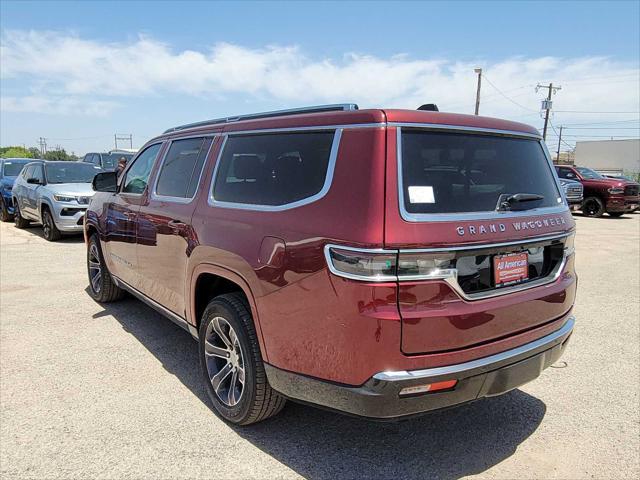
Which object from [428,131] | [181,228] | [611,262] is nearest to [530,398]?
[428,131]

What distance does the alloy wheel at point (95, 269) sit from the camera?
5516 mm

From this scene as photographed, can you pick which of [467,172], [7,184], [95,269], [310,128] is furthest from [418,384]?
[7,184]

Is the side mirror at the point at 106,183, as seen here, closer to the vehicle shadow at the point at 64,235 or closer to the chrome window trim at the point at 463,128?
the chrome window trim at the point at 463,128

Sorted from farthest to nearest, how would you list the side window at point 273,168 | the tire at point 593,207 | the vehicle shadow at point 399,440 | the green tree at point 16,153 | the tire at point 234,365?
the green tree at point 16,153 → the tire at point 593,207 → the tire at point 234,365 → the vehicle shadow at point 399,440 → the side window at point 273,168

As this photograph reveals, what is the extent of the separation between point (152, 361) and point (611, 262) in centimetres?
827

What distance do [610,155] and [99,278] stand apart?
70.6 metres

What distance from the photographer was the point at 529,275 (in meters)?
2.65

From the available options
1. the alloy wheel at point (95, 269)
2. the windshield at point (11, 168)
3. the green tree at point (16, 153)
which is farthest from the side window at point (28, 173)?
the green tree at point (16, 153)

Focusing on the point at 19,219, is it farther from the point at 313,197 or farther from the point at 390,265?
the point at 390,265

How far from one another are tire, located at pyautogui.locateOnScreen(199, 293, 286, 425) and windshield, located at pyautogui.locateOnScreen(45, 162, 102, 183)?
9.23m

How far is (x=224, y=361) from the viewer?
3.25 metres

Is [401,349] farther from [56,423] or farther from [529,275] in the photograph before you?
[56,423]

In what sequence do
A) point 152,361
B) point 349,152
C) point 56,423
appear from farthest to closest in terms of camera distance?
point 152,361, point 56,423, point 349,152

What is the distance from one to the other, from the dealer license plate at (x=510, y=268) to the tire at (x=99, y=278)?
14.3 feet
